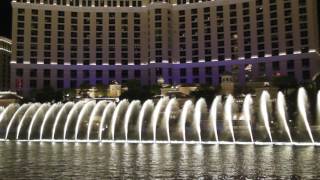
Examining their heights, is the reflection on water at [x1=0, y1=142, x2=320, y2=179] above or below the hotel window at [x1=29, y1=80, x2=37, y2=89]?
below

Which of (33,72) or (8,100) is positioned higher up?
(33,72)

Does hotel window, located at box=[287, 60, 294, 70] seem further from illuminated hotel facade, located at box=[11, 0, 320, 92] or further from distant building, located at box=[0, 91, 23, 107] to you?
distant building, located at box=[0, 91, 23, 107]

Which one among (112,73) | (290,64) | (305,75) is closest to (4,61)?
(112,73)

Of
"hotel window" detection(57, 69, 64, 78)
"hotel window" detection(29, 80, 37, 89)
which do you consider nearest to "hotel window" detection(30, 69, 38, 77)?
"hotel window" detection(29, 80, 37, 89)

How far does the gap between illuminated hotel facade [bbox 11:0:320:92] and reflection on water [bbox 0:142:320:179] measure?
339ft

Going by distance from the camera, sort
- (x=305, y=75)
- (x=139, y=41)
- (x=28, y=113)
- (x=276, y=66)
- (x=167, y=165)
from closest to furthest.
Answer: (x=167, y=165), (x=28, y=113), (x=305, y=75), (x=276, y=66), (x=139, y=41)

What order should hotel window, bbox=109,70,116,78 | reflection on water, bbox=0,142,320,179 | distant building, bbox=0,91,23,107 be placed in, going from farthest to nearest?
1. hotel window, bbox=109,70,116,78
2. distant building, bbox=0,91,23,107
3. reflection on water, bbox=0,142,320,179

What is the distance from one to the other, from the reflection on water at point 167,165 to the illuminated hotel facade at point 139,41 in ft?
339

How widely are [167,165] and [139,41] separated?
400 feet

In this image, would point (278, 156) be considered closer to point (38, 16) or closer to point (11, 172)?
point (11, 172)

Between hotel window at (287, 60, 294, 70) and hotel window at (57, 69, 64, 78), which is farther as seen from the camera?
hotel window at (57, 69, 64, 78)

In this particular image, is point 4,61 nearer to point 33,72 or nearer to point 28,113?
point 33,72

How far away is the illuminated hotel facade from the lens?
427 feet

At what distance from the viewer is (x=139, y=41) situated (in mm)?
142125
